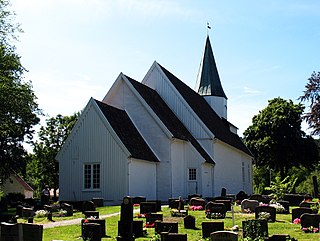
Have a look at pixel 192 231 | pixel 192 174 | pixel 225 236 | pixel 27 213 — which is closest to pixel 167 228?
pixel 192 231

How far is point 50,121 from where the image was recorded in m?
65.0

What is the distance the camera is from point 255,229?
51.6 ft

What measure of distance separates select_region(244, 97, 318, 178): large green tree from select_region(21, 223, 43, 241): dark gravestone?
147 feet

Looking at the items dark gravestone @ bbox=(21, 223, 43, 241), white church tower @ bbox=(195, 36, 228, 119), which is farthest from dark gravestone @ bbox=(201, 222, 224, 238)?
white church tower @ bbox=(195, 36, 228, 119)

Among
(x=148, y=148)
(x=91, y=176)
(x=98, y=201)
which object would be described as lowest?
(x=98, y=201)

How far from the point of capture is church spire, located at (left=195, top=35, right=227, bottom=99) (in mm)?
52250

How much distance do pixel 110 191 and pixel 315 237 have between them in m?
16.9

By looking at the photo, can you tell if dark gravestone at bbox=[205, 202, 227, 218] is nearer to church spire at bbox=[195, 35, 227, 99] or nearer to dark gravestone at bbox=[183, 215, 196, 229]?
dark gravestone at bbox=[183, 215, 196, 229]

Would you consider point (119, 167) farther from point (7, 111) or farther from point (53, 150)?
point (53, 150)

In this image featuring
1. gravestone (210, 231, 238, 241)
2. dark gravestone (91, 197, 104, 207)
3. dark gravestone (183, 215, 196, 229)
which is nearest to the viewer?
gravestone (210, 231, 238, 241)

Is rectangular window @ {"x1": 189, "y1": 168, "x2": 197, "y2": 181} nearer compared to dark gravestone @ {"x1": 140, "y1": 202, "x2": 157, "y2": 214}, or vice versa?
dark gravestone @ {"x1": 140, "y1": 202, "x2": 157, "y2": 214}

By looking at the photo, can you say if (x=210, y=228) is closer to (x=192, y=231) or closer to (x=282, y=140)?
(x=192, y=231)

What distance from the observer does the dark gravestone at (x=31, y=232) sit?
14.4 m

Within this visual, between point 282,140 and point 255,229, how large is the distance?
4219 cm
